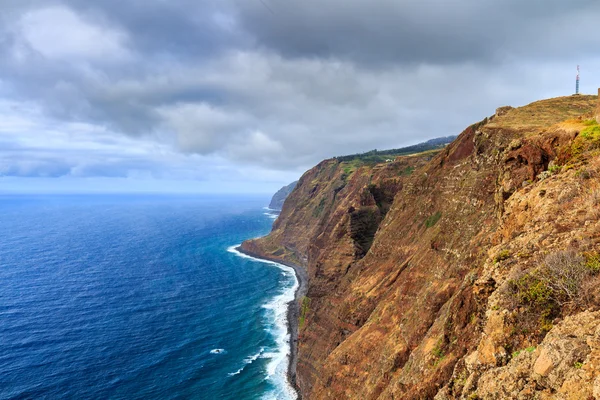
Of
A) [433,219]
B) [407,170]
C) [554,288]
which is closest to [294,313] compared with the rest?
[407,170]

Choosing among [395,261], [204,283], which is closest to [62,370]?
[204,283]

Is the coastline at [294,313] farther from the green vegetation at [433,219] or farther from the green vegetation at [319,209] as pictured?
the green vegetation at [433,219]

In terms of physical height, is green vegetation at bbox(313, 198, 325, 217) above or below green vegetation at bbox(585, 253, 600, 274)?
below

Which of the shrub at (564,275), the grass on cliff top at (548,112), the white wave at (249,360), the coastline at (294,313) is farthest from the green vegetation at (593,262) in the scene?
the white wave at (249,360)

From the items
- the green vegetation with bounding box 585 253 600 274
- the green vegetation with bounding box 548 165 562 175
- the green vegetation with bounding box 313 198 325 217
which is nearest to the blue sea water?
the green vegetation with bounding box 313 198 325 217

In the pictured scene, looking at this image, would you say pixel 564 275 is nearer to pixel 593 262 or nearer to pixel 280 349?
pixel 593 262

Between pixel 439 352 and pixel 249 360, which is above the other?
pixel 439 352

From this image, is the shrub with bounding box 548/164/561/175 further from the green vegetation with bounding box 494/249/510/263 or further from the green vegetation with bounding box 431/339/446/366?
the green vegetation with bounding box 431/339/446/366
